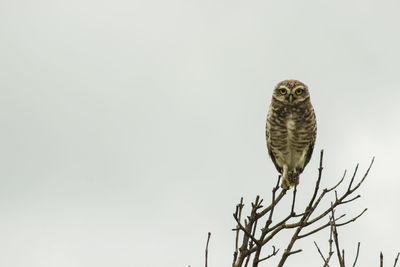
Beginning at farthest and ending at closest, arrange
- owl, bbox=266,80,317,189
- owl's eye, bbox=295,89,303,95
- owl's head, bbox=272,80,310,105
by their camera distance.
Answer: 1. owl's eye, bbox=295,89,303,95
2. owl's head, bbox=272,80,310,105
3. owl, bbox=266,80,317,189

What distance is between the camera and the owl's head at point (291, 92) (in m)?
13.4

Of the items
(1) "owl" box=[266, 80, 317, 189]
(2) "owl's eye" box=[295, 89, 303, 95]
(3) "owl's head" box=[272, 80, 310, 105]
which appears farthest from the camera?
(2) "owl's eye" box=[295, 89, 303, 95]

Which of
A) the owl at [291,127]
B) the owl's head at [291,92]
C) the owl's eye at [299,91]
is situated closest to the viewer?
the owl at [291,127]

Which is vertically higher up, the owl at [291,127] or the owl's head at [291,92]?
the owl's head at [291,92]

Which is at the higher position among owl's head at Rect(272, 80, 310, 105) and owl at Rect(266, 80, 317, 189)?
owl's head at Rect(272, 80, 310, 105)

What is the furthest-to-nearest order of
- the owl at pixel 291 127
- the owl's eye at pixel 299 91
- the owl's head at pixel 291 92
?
the owl's eye at pixel 299 91 → the owl's head at pixel 291 92 → the owl at pixel 291 127

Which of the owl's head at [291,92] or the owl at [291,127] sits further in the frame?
the owl's head at [291,92]

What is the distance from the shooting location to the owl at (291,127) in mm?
13211

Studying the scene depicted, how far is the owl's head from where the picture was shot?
1337 cm

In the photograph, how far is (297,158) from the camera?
13375mm

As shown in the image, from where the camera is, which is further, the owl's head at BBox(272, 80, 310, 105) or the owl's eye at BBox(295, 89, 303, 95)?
the owl's eye at BBox(295, 89, 303, 95)

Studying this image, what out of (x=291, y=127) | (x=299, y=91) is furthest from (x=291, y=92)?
(x=291, y=127)

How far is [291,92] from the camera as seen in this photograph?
1340 cm

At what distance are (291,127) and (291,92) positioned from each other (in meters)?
0.84
